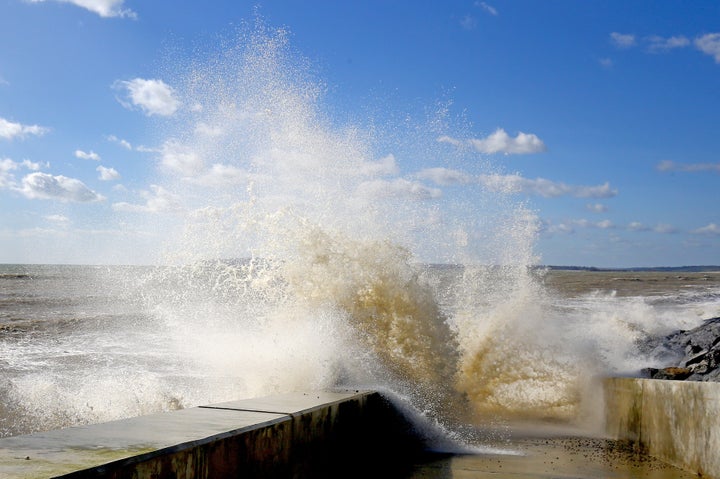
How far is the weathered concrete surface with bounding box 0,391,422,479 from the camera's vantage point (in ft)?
8.64

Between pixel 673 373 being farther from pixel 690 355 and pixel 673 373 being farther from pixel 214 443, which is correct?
pixel 214 443

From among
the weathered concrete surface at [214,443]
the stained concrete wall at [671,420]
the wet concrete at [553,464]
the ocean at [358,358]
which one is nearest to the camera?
the weathered concrete surface at [214,443]

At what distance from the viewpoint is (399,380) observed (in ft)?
23.7

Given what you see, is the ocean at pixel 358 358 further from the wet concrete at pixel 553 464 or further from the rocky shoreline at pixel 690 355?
the wet concrete at pixel 553 464

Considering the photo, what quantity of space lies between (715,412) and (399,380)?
3.27 metres

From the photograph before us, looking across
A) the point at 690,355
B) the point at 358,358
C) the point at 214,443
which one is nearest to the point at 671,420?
the point at 358,358

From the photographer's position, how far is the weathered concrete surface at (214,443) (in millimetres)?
2635

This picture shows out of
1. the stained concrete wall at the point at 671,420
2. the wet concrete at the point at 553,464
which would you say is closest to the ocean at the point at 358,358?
the wet concrete at the point at 553,464

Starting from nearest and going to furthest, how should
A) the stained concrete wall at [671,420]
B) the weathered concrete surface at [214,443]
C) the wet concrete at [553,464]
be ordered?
the weathered concrete surface at [214,443] < the stained concrete wall at [671,420] < the wet concrete at [553,464]

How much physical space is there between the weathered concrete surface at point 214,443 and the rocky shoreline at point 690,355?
17.4ft

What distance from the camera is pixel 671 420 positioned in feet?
17.8

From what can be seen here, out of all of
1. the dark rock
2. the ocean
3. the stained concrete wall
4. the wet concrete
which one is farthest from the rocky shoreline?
the wet concrete

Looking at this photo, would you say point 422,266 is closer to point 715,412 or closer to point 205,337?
point 205,337

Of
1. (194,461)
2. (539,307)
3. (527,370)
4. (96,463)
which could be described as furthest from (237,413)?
(539,307)
